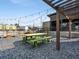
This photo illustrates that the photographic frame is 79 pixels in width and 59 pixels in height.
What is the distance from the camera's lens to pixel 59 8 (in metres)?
7.75

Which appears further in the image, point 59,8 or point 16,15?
point 16,15

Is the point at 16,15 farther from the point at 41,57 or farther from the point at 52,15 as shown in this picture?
the point at 41,57

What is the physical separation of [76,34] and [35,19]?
26.5 feet

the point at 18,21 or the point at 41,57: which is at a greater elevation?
the point at 18,21

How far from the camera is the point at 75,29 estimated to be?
53.0 feet

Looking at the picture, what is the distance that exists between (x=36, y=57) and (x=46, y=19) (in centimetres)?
1554

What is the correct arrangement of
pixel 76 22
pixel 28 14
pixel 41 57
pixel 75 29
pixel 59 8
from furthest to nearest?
pixel 28 14 < pixel 76 22 < pixel 75 29 < pixel 59 8 < pixel 41 57

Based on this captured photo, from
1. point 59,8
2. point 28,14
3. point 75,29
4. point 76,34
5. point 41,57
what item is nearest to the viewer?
point 41,57

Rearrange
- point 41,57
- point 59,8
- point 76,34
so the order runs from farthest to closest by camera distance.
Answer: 1. point 76,34
2. point 59,8
3. point 41,57

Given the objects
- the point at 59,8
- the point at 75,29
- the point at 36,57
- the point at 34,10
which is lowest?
the point at 36,57

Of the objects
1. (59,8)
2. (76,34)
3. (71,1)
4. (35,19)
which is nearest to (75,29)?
(76,34)

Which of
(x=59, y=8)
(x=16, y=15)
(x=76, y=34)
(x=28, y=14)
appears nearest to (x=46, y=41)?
(x=59, y=8)

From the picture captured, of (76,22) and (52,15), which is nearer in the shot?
(76,22)

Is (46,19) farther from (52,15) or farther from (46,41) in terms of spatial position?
(46,41)
